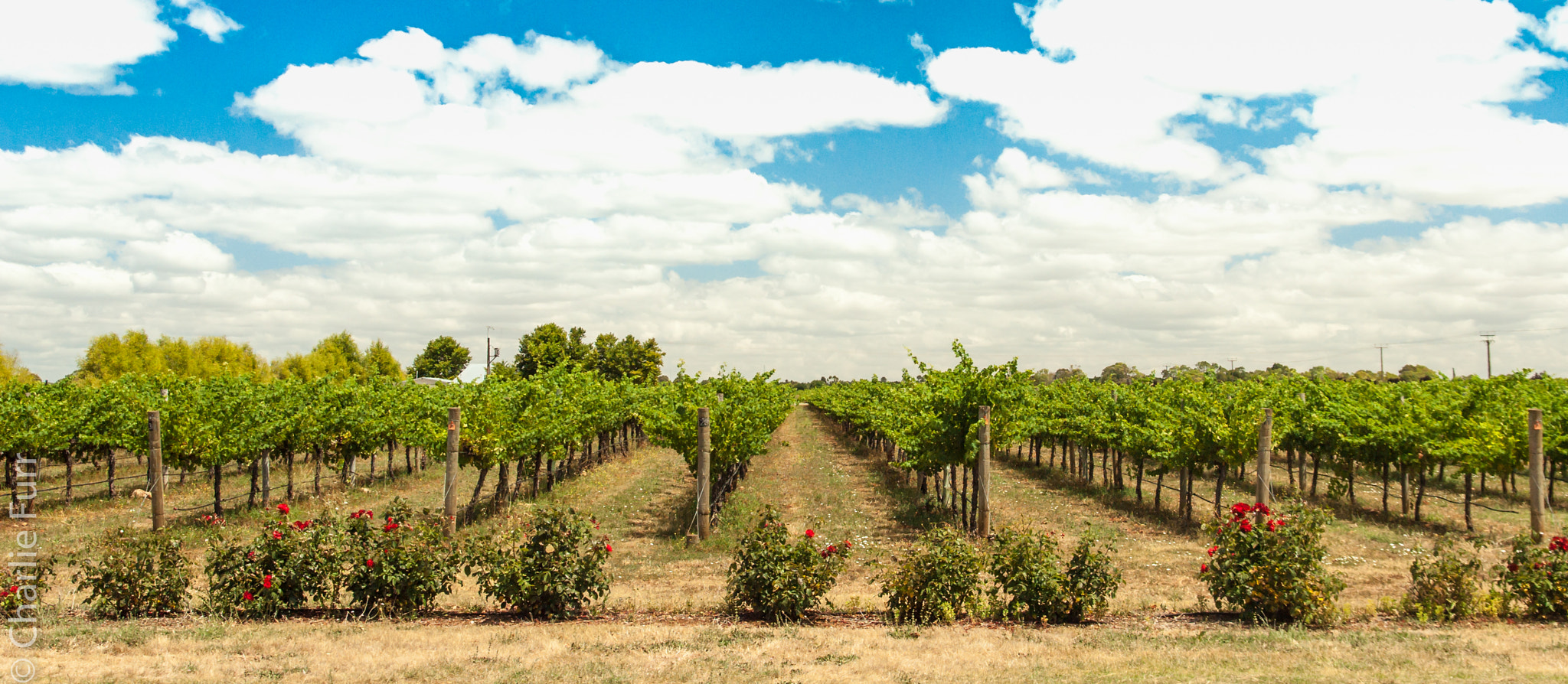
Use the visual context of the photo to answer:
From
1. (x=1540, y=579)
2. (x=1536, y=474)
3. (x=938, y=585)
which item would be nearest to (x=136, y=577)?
(x=938, y=585)

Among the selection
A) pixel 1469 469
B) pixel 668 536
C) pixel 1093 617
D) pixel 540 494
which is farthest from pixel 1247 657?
pixel 540 494

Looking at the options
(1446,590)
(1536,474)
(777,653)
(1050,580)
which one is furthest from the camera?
(1536,474)

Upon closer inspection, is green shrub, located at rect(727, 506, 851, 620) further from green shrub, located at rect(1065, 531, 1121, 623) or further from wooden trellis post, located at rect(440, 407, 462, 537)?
wooden trellis post, located at rect(440, 407, 462, 537)

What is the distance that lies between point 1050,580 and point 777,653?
120 inches

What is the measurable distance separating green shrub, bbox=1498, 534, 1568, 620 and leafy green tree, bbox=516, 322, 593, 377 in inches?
2963

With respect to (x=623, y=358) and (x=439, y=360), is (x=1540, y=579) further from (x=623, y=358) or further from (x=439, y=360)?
(x=439, y=360)

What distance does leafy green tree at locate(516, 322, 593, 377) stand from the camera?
3093 inches

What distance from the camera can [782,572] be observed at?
852 centimetres

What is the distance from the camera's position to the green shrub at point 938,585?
27.9ft

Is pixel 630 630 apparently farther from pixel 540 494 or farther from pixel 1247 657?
pixel 540 494

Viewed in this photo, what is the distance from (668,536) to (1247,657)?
38.3 ft

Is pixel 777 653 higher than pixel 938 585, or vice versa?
pixel 938 585

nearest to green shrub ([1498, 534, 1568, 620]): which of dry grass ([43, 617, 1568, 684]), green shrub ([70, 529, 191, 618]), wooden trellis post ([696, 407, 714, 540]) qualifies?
dry grass ([43, 617, 1568, 684])

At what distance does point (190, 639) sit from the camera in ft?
24.7
